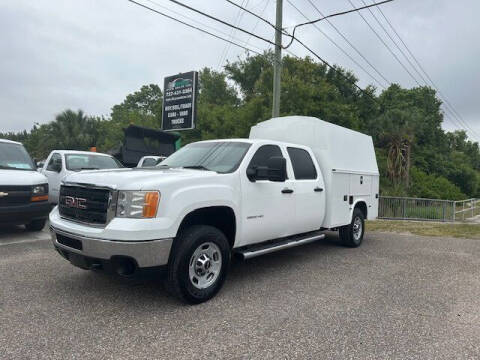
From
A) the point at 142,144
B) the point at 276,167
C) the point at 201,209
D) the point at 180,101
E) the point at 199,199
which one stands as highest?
the point at 180,101

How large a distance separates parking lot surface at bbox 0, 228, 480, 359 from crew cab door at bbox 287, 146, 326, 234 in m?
0.70

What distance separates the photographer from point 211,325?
11.2ft

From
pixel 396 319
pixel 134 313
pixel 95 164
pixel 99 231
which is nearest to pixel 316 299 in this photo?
pixel 396 319

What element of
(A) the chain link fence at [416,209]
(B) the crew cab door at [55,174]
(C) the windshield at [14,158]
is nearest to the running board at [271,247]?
(C) the windshield at [14,158]

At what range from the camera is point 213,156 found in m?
4.89

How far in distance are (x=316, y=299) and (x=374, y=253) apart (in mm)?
3150

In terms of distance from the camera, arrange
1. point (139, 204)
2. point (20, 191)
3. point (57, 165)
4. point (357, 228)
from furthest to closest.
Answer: point (57, 165), point (357, 228), point (20, 191), point (139, 204)

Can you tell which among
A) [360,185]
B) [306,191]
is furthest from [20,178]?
[360,185]

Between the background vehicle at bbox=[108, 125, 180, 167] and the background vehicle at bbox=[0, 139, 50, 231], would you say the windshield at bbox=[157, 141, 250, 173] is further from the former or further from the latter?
the background vehicle at bbox=[108, 125, 180, 167]

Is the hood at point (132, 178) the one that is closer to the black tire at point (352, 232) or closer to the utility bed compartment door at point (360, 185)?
the utility bed compartment door at point (360, 185)

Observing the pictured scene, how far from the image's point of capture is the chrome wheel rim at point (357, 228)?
7323 mm

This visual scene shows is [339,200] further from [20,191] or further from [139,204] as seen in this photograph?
[20,191]

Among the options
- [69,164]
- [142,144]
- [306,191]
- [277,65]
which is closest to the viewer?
[306,191]

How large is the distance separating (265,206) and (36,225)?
546 centimetres
